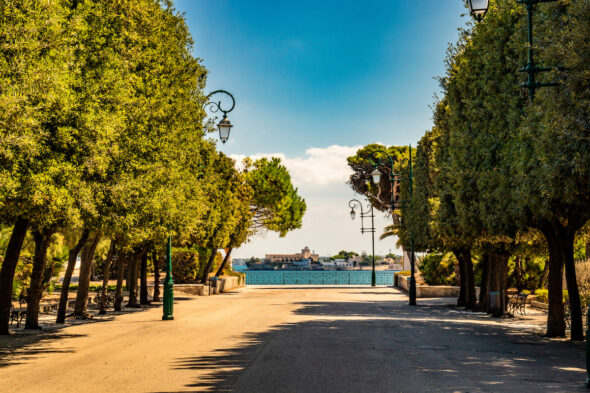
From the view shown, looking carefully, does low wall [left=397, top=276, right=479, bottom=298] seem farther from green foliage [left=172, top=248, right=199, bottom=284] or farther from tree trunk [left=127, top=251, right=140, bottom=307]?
tree trunk [left=127, top=251, right=140, bottom=307]

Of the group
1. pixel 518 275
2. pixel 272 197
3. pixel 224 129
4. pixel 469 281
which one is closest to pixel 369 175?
pixel 272 197

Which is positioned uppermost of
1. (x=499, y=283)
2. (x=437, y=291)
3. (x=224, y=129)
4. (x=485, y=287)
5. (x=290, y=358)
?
(x=224, y=129)

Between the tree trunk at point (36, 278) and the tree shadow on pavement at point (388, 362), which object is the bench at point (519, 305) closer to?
the tree shadow on pavement at point (388, 362)

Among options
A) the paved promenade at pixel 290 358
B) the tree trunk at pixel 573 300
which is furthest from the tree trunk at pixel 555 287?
the paved promenade at pixel 290 358

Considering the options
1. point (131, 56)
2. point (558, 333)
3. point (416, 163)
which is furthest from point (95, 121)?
point (416, 163)

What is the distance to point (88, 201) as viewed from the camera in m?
12.7

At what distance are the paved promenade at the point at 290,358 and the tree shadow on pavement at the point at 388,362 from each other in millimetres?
19

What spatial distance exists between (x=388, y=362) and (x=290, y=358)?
6.22 ft

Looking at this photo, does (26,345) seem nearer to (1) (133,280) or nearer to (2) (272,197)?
(1) (133,280)

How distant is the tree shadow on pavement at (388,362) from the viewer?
346 inches

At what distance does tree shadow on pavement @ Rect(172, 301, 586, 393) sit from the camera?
28.9ft

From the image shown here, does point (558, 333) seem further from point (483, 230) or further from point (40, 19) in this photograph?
point (40, 19)

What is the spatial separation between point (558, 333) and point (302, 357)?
28.6 ft

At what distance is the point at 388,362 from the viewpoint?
11.0 meters
